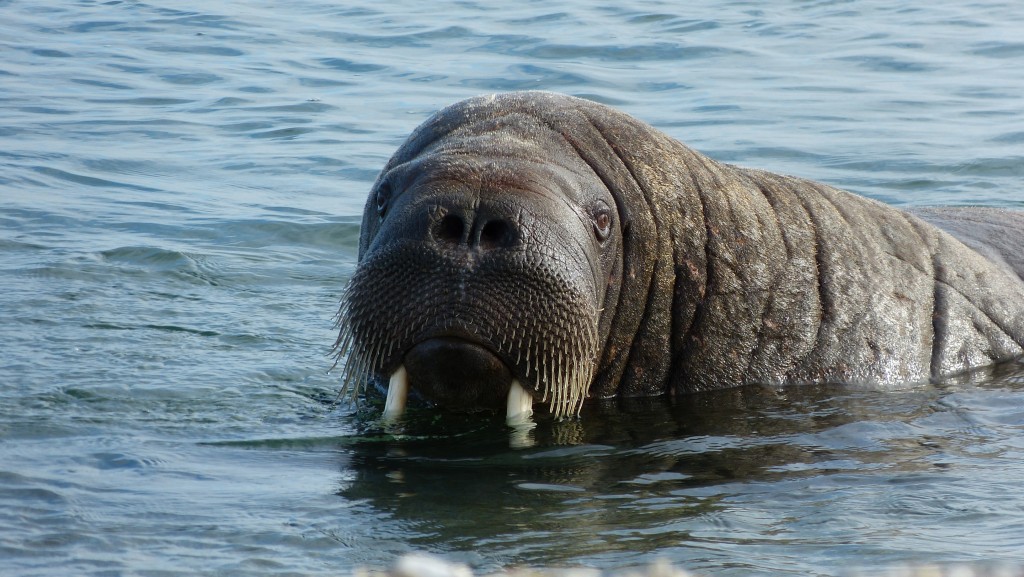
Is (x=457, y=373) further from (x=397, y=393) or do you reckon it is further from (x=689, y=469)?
(x=689, y=469)

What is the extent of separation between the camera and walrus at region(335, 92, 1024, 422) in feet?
22.5

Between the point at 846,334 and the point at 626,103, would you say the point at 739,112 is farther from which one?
the point at 846,334

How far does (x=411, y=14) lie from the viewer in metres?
29.2

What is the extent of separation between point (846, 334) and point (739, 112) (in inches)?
463

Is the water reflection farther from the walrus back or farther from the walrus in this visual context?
the walrus back

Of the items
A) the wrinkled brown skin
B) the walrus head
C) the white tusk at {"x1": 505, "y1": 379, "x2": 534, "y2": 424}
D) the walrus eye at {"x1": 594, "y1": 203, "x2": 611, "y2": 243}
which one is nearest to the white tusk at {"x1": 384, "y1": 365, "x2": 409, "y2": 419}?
the walrus head

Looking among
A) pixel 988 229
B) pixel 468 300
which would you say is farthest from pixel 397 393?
pixel 988 229

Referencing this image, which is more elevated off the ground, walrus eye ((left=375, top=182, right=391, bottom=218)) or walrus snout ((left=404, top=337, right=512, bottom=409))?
walrus eye ((left=375, top=182, right=391, bottom=218))

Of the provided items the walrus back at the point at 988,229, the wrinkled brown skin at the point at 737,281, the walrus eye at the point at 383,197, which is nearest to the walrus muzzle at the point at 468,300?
the walrus eye at the point at 383,197

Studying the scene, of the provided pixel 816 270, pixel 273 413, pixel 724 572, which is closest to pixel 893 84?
pixel 816 270

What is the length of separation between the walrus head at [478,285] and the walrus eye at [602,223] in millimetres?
65

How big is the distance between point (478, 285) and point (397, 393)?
78 cm

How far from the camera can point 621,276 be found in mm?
7855

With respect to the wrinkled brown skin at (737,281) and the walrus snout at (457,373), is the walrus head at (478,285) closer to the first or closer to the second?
the walrus snout at (457,373)
